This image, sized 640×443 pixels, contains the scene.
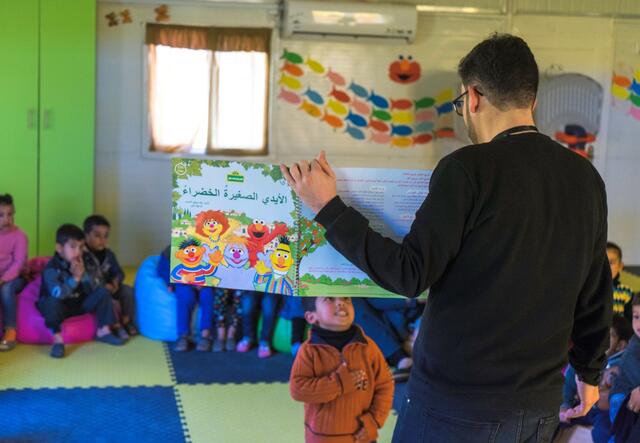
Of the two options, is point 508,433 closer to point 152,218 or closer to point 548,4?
point 152,218

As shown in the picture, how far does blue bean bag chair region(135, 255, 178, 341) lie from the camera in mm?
4812

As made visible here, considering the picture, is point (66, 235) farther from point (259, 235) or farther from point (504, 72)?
point (504, 72)

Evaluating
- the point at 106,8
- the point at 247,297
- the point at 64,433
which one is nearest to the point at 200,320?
the point at 247,297

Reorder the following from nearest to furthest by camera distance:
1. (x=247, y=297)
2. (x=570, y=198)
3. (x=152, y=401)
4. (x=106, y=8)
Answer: (x=570, y=198) → (x=152, y=401) → (x=247, y=297) → (x=106, y=8)

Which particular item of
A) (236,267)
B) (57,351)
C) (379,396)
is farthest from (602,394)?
(57,351)

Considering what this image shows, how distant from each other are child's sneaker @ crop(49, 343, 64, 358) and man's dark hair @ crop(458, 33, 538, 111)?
3.47 metres

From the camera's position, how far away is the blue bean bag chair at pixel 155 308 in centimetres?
481

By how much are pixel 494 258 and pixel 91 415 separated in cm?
263

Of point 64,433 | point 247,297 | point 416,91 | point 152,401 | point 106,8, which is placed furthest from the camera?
point 416,91

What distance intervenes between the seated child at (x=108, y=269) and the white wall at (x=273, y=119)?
4.35 ft

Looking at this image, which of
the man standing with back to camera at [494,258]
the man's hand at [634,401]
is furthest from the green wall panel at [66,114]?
the man standing with back to camera at [494,258]

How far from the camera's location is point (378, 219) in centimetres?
194

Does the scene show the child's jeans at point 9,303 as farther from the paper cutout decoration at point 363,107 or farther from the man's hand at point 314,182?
the man's hand at point 314,182

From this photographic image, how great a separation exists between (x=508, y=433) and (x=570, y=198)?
0.46 meters
